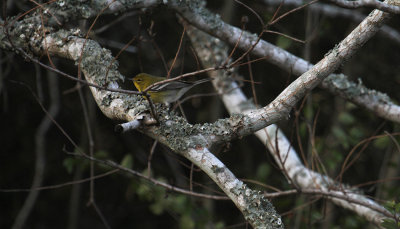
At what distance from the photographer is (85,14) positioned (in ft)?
8.73

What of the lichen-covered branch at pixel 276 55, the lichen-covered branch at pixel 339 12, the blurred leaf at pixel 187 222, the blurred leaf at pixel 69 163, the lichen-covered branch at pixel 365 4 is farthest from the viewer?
the lichen-covered branch at pixel 339 12

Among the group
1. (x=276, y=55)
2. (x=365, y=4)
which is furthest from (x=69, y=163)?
(x=365, y=4)

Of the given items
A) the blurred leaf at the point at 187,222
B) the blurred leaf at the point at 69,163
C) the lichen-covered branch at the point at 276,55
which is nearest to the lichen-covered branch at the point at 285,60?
the lichen-covered branch at the point at 276,55

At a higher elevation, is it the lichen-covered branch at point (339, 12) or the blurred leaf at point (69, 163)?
the lichen-covered branch at point (339, 12)

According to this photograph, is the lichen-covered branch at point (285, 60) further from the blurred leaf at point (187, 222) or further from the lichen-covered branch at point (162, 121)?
the blurred leaf at point (187, 222)

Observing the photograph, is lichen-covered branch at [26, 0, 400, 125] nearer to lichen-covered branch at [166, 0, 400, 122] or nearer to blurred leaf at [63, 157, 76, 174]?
lichen-covered branch at [166, 0, 400, 122]

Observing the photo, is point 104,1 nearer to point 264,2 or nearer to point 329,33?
point 264,2

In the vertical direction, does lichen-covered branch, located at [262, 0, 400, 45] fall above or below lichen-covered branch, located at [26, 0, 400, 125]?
above

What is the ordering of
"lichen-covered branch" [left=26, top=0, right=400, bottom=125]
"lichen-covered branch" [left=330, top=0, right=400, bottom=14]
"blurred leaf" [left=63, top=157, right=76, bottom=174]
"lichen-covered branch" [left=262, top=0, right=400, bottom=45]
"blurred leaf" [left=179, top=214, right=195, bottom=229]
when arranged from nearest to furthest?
"lichen-covered branch" [left=330, top=0, right=400, bottom=14] → "lichen-covered branch" [left=26, top=0, right=400, bottom=125] → "blurred leaf" [left=63, top=157, right=76, bottom=174] → "blurred leaf" [left=179, top=214, right=195, bottom=229] → "lichen-covered branch" [left=262, top=0, right=400, bottom=45]

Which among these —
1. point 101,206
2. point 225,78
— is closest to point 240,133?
point 225,78

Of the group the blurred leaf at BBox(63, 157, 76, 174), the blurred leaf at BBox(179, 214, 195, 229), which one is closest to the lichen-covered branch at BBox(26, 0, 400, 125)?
the blurred leaf at BBox(63, 157, 76, 174)

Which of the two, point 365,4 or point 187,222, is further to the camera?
point 187,222

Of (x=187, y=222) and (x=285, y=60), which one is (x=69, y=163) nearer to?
(x=187, y=222)

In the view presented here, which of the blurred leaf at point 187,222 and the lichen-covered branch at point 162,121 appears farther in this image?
the blurred leaf at point 187,222
